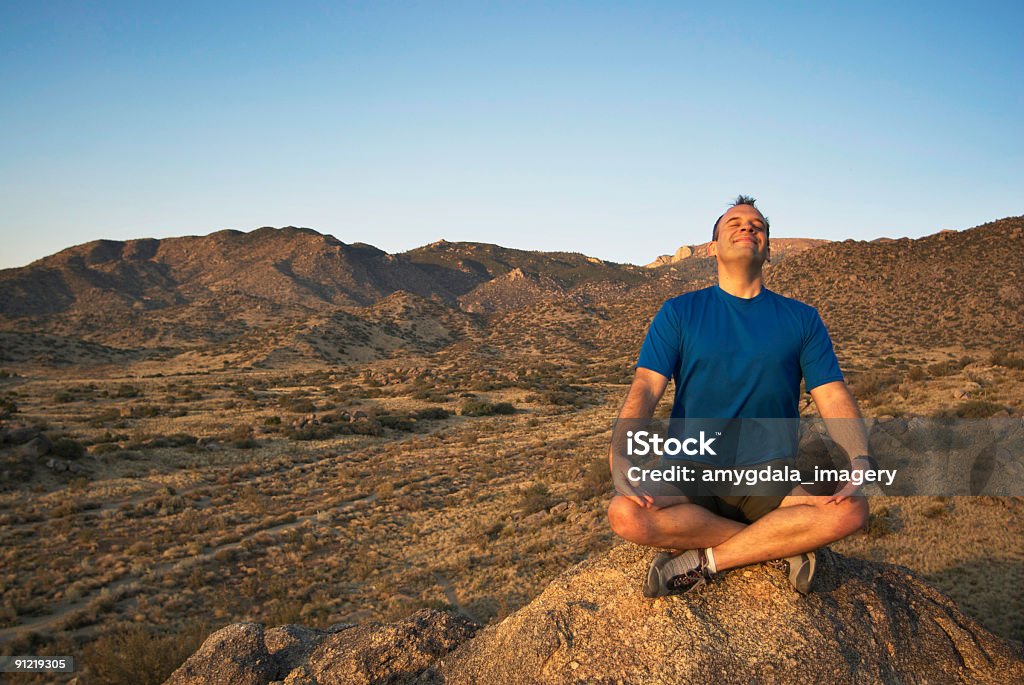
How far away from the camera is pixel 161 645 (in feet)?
22.2

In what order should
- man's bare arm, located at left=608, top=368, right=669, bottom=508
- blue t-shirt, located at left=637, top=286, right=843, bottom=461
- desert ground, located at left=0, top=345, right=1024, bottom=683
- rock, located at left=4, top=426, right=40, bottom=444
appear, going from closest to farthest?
1. man's bare arm, located at left=608, top=368, right=669, bottom=508
2. blue t-shirt, located at left=637, top=286, right=843, bottom=461
3. desert ground, located at left=0, top=345, right=1024, bottom=683
4. rock, located at left=4, top=426, right=40, bottom=444

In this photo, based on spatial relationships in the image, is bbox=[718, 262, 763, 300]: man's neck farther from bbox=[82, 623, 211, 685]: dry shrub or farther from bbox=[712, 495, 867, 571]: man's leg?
bbox=[82, 623, 211, 685]: dry shrub

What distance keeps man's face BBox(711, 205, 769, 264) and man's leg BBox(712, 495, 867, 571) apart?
127 cm

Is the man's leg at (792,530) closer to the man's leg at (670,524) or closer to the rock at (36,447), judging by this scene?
the man's leg at (670,524)

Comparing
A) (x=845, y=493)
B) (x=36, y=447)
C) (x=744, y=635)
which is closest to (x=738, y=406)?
(x=845, y=493)

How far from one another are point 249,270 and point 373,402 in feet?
330

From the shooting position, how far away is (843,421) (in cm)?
300

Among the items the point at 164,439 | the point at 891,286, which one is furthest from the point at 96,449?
the point at 891,286

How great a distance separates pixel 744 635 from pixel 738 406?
116 cm

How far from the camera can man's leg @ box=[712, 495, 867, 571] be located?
284cm

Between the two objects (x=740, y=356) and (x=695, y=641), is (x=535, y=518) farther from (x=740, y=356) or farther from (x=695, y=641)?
(x=740, y=356)

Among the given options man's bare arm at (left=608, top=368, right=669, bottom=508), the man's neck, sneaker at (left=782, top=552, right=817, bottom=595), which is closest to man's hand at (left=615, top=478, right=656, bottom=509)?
man's bare arm at (left=608, top=368, right=669, bottom=508)

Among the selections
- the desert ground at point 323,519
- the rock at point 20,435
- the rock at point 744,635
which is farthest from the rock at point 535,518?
the rock at point 20,435

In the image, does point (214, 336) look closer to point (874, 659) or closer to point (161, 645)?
point (161, 645)
